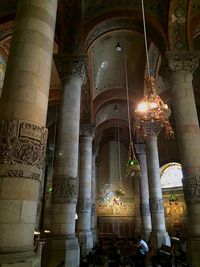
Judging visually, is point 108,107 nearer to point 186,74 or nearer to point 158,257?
point 186,74

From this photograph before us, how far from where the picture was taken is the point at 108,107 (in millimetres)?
16328

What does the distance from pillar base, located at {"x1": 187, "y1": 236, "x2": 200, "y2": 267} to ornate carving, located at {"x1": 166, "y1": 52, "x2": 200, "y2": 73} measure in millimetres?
5108

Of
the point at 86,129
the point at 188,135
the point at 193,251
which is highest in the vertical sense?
the point at 86,129

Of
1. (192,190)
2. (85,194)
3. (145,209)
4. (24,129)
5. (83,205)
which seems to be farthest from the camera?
(145,209)

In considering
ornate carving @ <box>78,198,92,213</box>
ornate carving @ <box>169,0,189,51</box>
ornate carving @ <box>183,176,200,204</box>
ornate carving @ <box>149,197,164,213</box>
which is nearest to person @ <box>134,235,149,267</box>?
ornate carving @ <box>183,176,200,204</box>

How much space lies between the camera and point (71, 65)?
7.36 metres

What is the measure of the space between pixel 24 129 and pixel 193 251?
5171 millimetres

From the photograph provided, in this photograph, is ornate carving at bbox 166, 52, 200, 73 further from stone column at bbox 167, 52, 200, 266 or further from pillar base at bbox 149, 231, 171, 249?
pillar base at bbox 149, 231, 171, 249

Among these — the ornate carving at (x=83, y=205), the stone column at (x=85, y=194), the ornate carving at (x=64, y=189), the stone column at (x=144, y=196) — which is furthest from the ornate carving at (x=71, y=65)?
the stone column at (x=144, y=196)

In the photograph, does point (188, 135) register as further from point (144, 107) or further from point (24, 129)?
point (24, 129)

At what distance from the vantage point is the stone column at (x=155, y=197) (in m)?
10.2

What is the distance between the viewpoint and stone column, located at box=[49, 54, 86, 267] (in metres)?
5.39

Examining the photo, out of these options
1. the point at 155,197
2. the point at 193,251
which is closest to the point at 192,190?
the point at 193,251

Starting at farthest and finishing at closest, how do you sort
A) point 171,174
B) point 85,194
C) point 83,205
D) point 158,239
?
1. point 171,174
2. point 85,194
3. point 83,205
4. point 158,239
